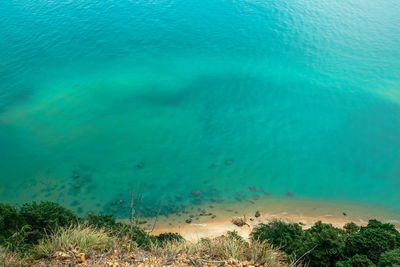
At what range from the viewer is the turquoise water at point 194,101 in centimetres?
1888

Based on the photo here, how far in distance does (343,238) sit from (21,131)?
869 inches

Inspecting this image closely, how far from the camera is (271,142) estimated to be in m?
22.0

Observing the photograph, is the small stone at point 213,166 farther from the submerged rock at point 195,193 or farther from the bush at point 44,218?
the bush at point 44,218

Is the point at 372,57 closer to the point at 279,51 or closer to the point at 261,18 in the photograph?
the point at 279,51

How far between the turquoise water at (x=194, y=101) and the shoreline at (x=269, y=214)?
749 millimetres

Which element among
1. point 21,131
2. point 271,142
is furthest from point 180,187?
point 21,131

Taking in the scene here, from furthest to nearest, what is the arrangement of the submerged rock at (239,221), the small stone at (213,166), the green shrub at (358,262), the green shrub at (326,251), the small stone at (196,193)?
the small stone at (213,166), the small stone at (196,193), the submerged rock at (239,221), the green shrub at (326,251), the green shrub at (358,262)

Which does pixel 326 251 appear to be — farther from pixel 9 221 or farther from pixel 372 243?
pixel 9 221

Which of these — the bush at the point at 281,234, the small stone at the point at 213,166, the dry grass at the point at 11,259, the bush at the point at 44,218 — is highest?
the dry grass at the point at 11,259

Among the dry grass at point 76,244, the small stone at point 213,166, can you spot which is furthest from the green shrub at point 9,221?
the small stone at point 213,166

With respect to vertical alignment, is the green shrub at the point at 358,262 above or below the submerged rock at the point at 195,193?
above

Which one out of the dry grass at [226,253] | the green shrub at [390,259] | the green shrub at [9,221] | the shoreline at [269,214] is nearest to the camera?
the dry grass at [226,253]

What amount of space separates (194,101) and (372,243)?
18.1m

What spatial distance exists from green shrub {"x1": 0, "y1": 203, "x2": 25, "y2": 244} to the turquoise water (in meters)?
7.01
